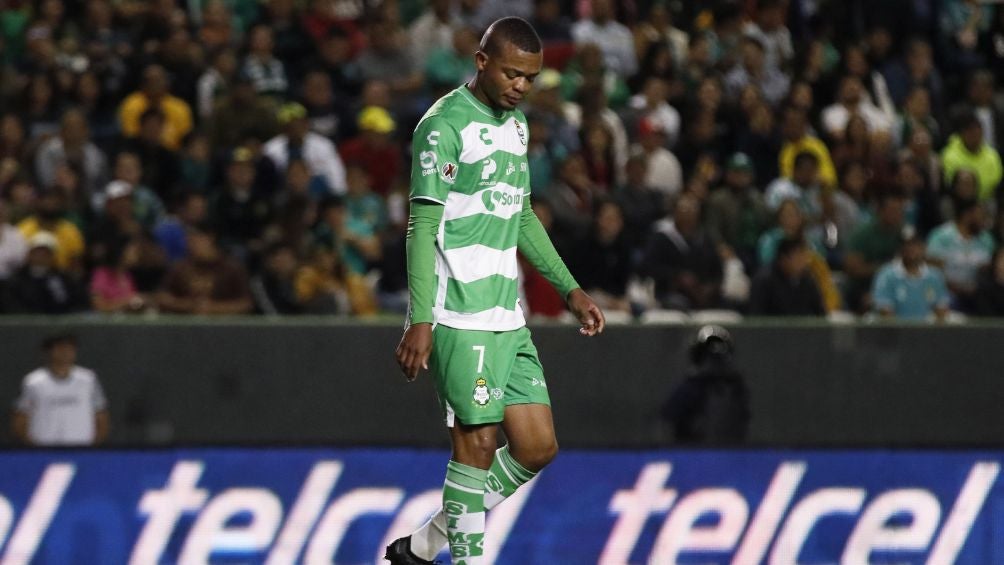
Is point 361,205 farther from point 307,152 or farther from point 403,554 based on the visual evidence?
point 403,554

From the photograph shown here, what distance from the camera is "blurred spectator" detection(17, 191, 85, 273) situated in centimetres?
1308

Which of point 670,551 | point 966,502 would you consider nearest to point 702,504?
point 670,551

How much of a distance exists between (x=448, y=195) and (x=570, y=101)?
29.6 feet

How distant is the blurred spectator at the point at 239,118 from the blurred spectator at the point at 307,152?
0.55ft

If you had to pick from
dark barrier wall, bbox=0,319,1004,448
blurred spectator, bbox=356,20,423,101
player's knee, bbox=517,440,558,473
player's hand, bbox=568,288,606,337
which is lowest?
dark barrier wall, bbox=0,319,1004,448

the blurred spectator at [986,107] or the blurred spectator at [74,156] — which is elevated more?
the blurred spectator at [74,156]

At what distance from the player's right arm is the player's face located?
0.22 m

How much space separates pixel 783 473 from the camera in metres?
9.89

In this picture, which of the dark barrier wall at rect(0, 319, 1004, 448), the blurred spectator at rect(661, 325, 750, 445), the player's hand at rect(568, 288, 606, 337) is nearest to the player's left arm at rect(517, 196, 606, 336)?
the player's hand at rect(568, 288, 606, 337)

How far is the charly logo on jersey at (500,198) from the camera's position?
6996mm

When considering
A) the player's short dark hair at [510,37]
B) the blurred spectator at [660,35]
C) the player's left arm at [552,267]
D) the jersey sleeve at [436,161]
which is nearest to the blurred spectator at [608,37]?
the blurred spectator at [660,35]

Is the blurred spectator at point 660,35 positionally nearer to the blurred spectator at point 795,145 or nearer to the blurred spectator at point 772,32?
the blurred spectator at point 772,32

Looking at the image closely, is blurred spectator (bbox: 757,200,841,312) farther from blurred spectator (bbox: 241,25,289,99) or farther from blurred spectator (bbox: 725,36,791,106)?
blurred spectator (bbox: 241,25,289,99)

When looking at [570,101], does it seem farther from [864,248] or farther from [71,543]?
[71,543]
